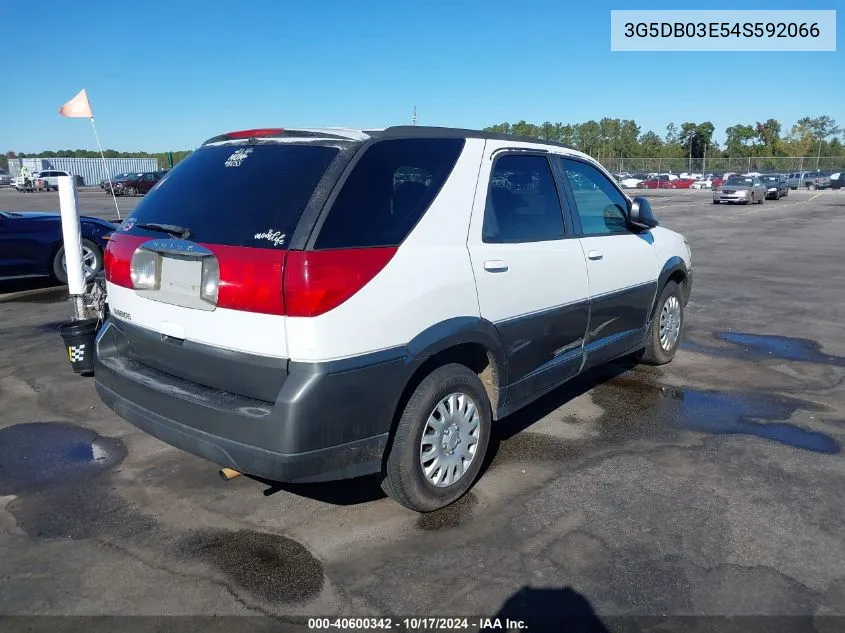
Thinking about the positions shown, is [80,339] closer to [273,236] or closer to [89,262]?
[273,236]

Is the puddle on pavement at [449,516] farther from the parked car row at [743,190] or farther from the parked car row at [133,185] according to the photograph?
the parked car row at [133,185]

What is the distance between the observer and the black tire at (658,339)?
18.7 feet

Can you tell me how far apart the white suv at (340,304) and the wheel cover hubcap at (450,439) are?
1 centimetres

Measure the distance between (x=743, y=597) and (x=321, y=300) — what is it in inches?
84.2

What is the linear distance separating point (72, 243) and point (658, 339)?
4.95 m

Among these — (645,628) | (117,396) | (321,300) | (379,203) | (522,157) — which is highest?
(522,157)

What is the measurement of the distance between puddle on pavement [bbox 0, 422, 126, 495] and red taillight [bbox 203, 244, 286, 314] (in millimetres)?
1852

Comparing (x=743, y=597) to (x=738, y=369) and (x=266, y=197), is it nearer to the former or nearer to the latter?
(x=266, y=197)

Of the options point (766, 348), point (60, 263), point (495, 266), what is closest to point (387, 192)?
point (495, 266)

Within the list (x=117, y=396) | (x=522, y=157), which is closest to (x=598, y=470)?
(x=522, y=157)

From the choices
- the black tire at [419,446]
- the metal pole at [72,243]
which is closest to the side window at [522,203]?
the black tire at [419,446]

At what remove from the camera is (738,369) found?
19.8 ft

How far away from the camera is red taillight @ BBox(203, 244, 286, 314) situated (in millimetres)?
2744

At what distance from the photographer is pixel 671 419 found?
484cm
